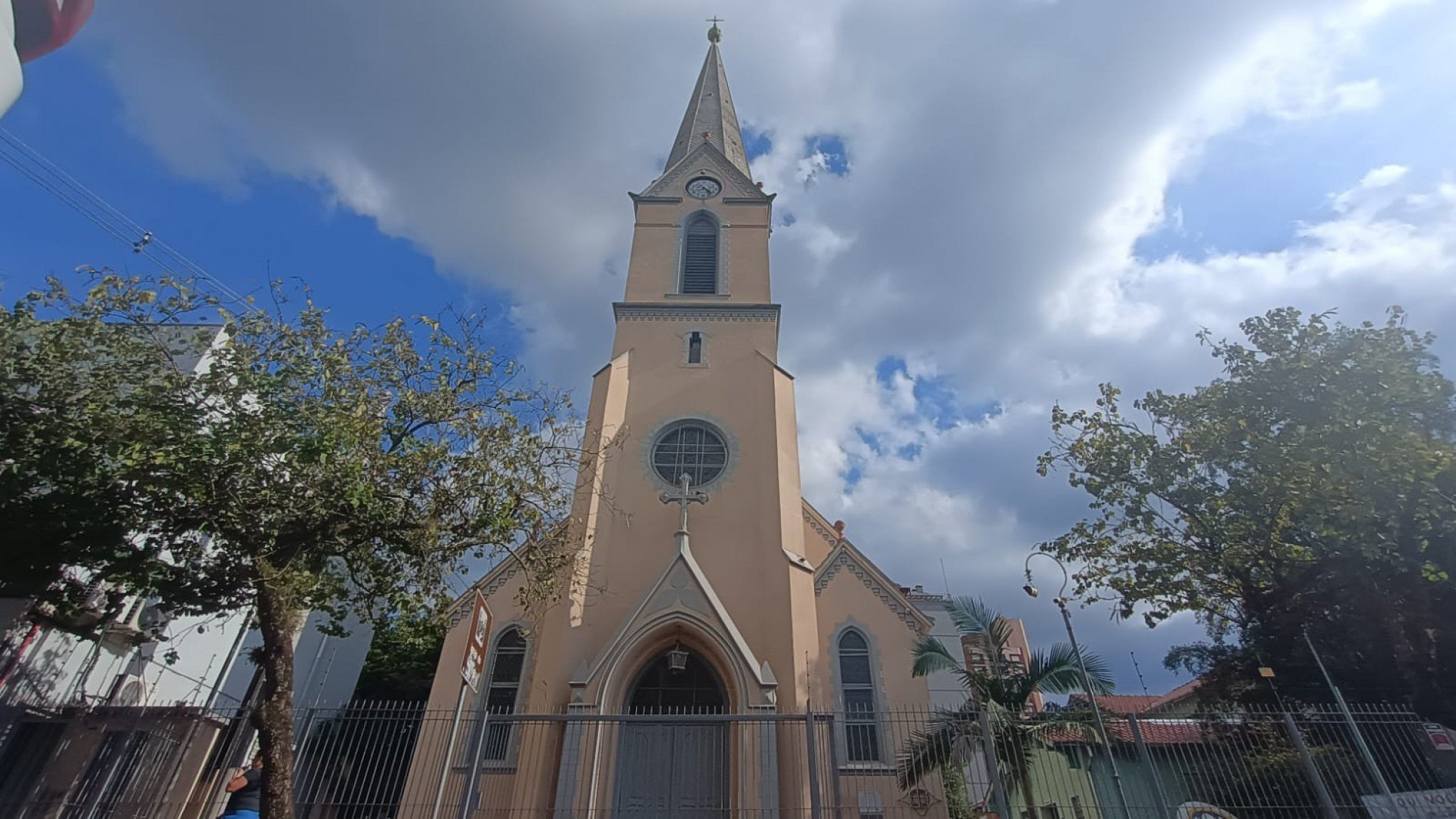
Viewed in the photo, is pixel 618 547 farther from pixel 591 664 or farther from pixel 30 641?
pixel 30 641

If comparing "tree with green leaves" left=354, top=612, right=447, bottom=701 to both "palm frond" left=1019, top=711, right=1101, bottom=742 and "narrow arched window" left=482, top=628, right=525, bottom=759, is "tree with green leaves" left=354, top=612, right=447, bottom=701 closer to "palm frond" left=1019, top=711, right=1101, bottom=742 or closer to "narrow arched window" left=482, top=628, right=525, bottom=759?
"narrow arched window" left=482, top=628, right=525, bottom=759

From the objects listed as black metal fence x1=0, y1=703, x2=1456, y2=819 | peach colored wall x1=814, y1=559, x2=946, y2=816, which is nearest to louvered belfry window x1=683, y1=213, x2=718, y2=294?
peach colored wall x1=814, y1=559, x2=946, y2=816

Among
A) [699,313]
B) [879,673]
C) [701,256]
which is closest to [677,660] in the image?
[879,673]

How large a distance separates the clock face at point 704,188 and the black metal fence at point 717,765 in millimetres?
17052

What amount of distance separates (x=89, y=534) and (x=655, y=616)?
30.0 ft

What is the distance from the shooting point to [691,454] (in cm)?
1833

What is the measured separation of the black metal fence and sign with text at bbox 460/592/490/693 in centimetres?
168

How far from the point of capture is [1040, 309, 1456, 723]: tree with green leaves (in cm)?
1278

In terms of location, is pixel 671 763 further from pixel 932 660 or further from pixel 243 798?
pixel 243 798

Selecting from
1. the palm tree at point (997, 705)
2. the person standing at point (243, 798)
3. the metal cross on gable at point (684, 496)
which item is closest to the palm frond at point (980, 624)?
the palm tree at point (997, 705)

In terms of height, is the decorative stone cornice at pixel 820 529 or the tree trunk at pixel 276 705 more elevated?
the decorative stone cornice at pixel 820 529

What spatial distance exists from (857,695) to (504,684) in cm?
770

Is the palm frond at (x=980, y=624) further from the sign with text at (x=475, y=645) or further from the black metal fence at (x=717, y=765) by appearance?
the sign with text at (x=475, y=645)

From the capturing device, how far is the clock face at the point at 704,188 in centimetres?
2433
